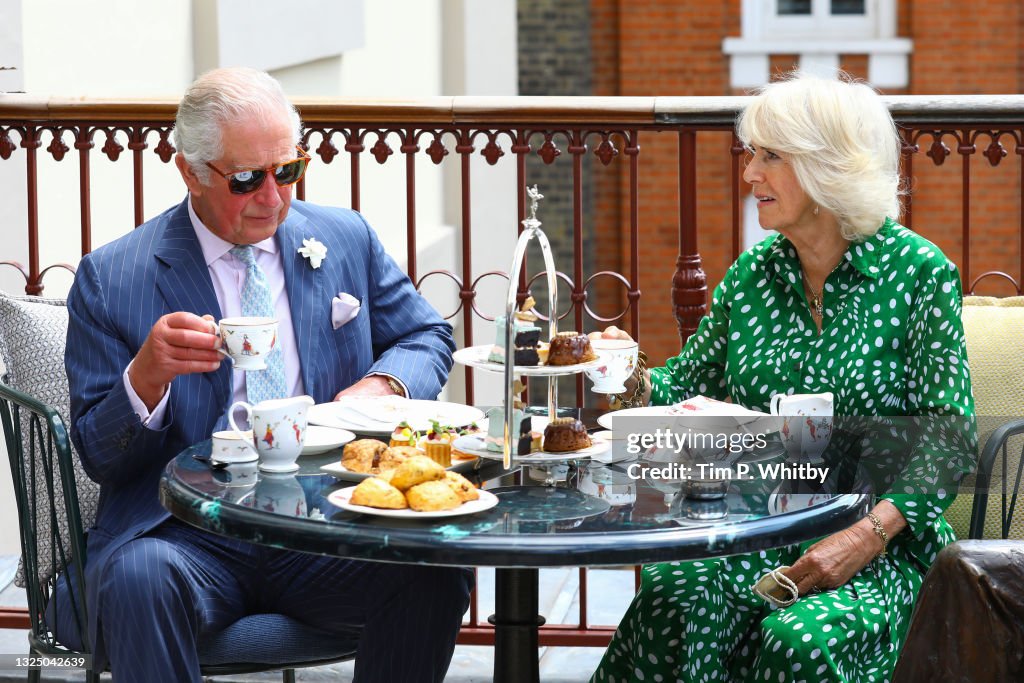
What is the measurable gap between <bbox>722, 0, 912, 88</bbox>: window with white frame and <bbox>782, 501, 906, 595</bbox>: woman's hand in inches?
495

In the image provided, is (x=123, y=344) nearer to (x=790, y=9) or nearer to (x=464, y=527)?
(x=464, y=527)

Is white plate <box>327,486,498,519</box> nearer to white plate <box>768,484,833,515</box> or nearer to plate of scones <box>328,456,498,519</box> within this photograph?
plate of scones <box>328,456,498,519</box>

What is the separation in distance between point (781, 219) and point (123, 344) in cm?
129

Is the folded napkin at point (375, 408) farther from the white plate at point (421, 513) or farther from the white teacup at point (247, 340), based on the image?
the white plate at point (421, 513)

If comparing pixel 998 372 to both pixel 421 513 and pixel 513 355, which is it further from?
pixel 421 513

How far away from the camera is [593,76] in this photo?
15.2m

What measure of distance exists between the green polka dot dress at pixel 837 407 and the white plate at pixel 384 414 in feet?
1.52

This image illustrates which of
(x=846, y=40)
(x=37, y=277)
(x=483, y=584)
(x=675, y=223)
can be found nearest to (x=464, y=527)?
(x=37, y=277)

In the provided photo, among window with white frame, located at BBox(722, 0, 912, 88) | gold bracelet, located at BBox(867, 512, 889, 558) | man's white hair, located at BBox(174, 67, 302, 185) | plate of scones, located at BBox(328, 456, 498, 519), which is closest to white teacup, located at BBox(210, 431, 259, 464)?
plate of scones, located at BBox(328, 456, 498, 519)

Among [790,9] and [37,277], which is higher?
[790,9]

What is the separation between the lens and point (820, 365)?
2791mm

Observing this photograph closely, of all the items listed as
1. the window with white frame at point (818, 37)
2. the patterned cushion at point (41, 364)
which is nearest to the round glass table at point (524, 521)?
the patterned cushion at point (41, 364)

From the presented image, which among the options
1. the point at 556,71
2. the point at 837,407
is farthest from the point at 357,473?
the point at 556,71

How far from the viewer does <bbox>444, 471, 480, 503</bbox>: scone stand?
212 cm
